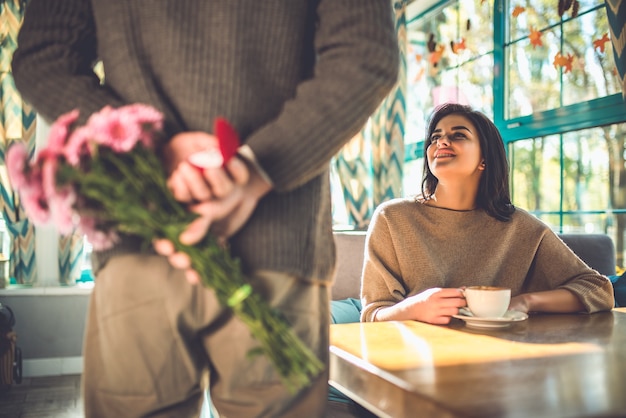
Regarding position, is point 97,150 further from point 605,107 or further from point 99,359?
point 605,107

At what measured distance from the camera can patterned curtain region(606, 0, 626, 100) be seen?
2.32 metres

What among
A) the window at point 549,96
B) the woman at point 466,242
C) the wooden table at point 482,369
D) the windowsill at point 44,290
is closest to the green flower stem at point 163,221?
the wooden table at point 482,369

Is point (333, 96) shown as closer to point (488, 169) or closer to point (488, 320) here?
point (488, 320)

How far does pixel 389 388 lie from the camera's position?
30.9 inches

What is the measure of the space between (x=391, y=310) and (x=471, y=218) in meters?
0.57

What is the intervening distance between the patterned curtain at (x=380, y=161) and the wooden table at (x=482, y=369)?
303cm

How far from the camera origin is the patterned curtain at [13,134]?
12.4ft

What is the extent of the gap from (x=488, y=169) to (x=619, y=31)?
982 millimetres

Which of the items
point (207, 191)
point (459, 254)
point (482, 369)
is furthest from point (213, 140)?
point (459, 254)

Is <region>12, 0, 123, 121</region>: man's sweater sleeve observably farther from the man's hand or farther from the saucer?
the saucer

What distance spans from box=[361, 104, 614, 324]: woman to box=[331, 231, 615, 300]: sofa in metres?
0.77

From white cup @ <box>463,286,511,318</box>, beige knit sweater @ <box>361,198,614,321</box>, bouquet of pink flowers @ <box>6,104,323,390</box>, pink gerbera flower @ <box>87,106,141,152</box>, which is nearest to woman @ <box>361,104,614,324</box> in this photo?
beige knit sweater @ <box>361,198,614,321</box>

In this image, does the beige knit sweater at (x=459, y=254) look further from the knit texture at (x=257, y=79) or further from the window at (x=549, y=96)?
the window at (x=549, y=96)

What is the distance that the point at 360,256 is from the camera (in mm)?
2777
